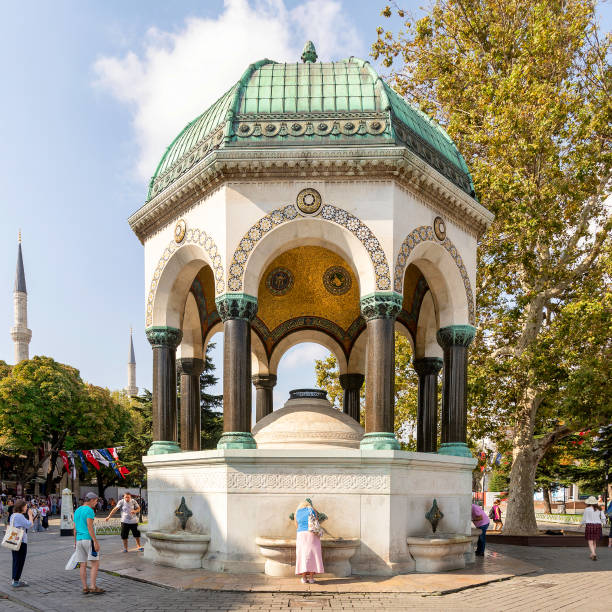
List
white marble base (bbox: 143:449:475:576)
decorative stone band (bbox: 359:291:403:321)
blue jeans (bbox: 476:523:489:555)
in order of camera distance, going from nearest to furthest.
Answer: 1. white marble base (bbox: 143:449:475:576)
2. decorative stone band (bbox: 359:291:403:321)
3. blue jeans (bbox: 476:523:489:555)

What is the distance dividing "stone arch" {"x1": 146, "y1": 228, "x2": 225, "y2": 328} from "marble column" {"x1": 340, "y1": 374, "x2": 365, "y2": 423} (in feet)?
16.6

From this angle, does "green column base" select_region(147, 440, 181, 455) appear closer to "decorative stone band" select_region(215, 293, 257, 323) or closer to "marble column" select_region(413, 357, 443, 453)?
"decorative stone band" select_region(215, 293, 257, 323)

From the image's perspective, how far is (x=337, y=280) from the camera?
15.4 m

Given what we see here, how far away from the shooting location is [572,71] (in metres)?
20.5

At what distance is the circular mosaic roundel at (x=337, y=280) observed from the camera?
50.0 feet

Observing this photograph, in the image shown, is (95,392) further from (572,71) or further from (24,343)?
(572,71)

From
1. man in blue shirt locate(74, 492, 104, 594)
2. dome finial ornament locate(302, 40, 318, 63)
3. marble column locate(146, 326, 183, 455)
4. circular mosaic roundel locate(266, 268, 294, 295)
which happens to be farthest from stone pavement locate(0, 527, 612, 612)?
dome finial ornament locate(302, 40, 318, 63)

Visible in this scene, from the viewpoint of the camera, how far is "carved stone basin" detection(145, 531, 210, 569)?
10156mm

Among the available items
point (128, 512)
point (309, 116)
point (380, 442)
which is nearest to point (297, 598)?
point (380, 442)

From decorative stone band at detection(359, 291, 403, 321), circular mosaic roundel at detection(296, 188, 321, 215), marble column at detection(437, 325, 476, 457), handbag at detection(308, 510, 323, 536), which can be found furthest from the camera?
marble column at detection(437, 325, 476, 457)

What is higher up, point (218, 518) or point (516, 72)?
point (516, 72)

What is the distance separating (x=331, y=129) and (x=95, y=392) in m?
37.2

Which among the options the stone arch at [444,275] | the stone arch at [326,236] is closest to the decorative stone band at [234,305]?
the stone arch at [326,236]

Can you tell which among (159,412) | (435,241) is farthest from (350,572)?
(435,241)
